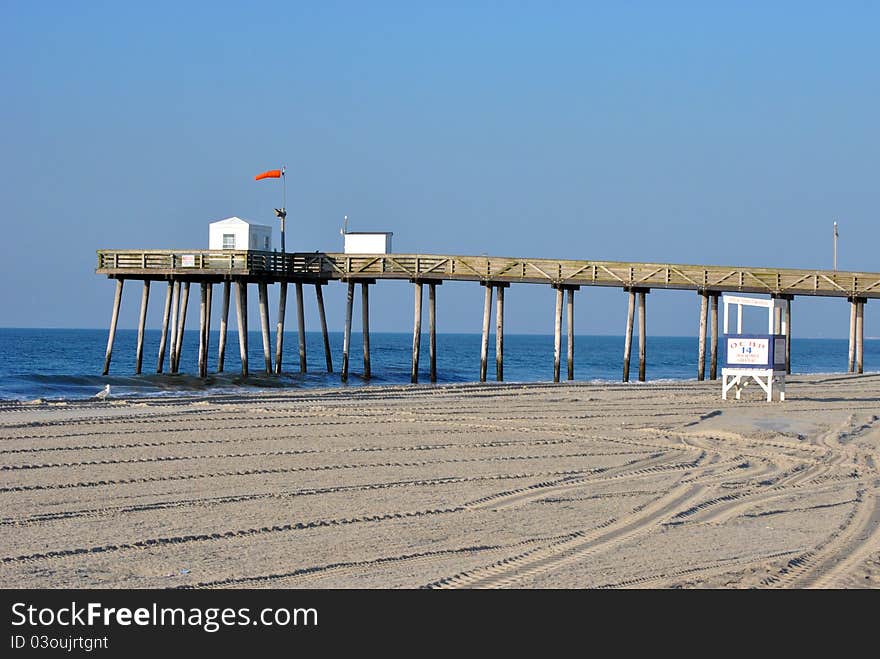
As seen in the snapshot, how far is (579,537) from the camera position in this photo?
10375mm

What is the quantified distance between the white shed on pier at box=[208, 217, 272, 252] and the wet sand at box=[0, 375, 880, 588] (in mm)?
16189

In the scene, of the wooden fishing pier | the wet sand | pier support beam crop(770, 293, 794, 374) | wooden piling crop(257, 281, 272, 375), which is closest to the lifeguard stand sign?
pier support beam crop(770, 293, 794, 374)

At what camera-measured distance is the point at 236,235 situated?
38031 millimetres

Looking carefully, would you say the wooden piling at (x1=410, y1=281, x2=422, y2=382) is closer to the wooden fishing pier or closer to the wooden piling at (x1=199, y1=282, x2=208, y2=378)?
the wooden fishing pier

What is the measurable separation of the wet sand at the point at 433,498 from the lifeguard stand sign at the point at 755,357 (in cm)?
342

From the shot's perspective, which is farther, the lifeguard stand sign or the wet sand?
the lifeguard stand sign

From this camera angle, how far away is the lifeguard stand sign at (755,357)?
83.6 ft

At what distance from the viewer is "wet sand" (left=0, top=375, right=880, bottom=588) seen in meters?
9.09

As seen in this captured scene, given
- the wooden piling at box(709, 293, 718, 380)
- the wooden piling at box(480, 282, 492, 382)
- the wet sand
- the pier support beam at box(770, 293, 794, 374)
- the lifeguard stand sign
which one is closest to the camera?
the wet sand

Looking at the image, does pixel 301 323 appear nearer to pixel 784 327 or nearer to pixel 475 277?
pixel 475 277

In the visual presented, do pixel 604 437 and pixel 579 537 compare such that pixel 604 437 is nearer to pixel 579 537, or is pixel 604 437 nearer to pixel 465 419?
pixel 465 419

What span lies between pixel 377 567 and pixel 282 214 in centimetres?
3133
